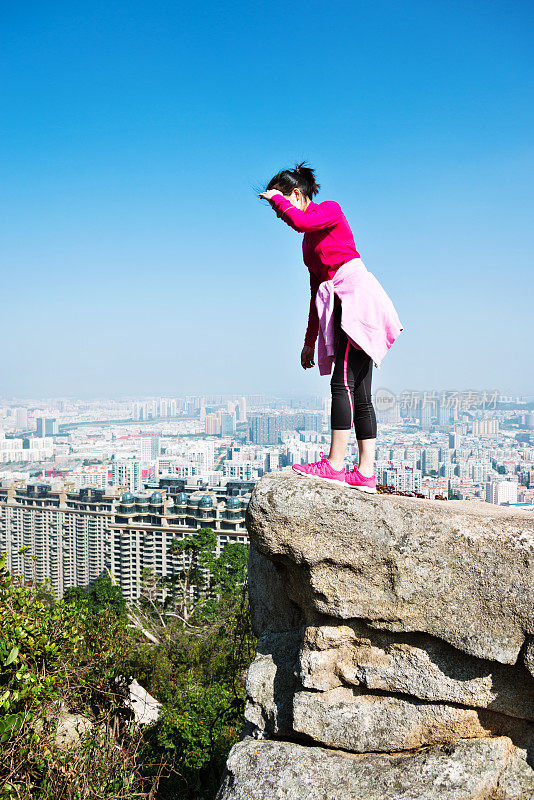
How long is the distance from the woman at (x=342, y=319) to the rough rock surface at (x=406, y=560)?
8.2 inches

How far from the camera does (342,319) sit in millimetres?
2396

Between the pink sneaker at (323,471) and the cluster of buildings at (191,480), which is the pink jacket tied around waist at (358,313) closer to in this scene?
the pink sneaker at (323,471)

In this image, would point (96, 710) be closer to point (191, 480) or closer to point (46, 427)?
point (191, 480)

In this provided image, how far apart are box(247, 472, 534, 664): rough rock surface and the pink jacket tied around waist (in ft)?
1.86

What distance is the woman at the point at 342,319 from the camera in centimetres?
239

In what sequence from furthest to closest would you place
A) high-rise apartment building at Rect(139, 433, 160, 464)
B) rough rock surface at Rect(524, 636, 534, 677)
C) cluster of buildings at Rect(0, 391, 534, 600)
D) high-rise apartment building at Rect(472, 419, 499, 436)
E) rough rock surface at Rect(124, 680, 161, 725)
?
high-rise apartment building at Rect(139, 433, 160, 464), high-rise apartment building at Rect(472, 419, 499, 436), cluster of buildings at Rect(0, 391, 534, 600), rough rock surface at Rect(124, 680, 161, 725), rough rock surface at Rect(524, 636, 534, 677)

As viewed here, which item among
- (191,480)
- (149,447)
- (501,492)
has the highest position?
(501,492)

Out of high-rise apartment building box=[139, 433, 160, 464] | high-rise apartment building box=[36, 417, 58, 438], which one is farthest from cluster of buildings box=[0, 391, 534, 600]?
high-rise apartment building box=[36, 417, 58, 438]

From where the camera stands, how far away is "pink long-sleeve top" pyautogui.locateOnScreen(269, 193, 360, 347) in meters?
2.39

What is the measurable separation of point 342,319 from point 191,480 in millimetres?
32964

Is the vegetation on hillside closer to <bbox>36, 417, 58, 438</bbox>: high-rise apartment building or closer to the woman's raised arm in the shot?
the woman's raised arm

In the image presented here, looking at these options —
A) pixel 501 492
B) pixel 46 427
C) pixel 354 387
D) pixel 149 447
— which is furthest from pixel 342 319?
pixel 46 427

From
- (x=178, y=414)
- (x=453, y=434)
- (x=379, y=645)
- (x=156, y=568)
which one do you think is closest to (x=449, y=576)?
(x=379, y=645)

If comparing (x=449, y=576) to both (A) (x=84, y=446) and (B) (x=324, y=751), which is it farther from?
(A) (x=84, y=446)
